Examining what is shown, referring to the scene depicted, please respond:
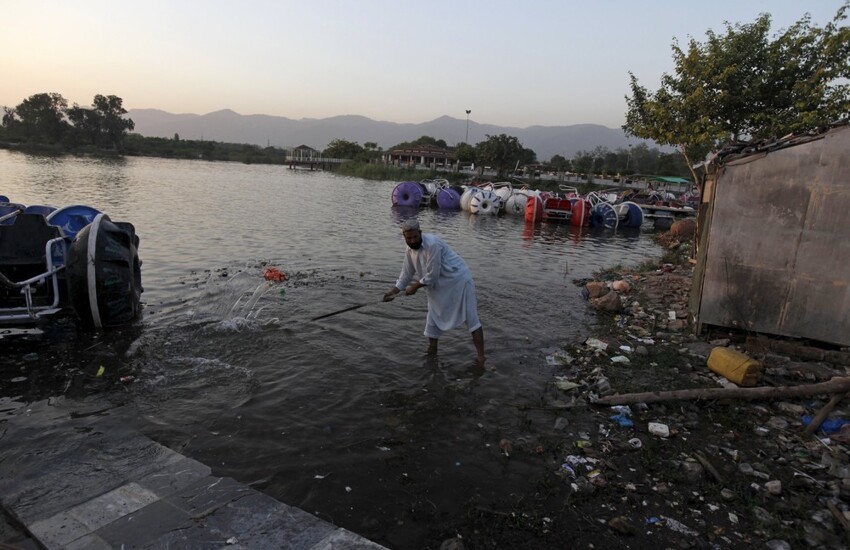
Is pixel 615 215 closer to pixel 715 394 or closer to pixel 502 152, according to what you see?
pixel 715 394

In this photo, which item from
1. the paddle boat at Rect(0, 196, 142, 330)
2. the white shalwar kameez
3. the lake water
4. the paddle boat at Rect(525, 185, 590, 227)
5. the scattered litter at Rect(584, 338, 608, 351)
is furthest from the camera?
the paddle boat at Rect(525, 185, 590, 227)

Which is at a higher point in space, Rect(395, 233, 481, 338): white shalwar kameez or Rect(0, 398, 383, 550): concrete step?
Rect(395, 233, 481, 338): white shalwar kameez

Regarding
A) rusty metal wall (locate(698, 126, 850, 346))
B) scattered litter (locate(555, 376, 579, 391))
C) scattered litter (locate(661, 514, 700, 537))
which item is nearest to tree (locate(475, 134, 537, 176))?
rusty metal wall (locate(698, 126, 850, 346))

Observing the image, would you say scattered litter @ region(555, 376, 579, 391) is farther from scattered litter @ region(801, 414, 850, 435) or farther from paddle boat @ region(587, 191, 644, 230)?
paddle boat @ region(587, 191, 644, 230)

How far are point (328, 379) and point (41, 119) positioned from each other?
352ft

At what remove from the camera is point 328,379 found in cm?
570

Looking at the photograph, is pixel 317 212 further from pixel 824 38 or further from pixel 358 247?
pixel 824 38

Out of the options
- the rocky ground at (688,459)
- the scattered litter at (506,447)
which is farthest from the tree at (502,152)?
the scattered litter at (506,447)

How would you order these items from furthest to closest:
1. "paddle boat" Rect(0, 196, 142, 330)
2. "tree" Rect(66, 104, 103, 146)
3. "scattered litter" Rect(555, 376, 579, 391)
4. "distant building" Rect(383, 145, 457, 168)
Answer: "tree" Rect(66, 104, 103, 146) → "distant building" Rect(383, 145, 457, 168) → "paddle boat" Rect(0, 196, 142, 330) → "scattered litter" Rect(555, 376, 579, 391)

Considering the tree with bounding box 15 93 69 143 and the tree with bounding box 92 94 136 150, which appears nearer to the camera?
the tree with bounding box 15 93 69 143

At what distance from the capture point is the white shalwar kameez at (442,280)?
18.6ft

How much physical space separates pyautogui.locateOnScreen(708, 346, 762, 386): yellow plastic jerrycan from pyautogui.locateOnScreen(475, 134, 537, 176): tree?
54.1 meters

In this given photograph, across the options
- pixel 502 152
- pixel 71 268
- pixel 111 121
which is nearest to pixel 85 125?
pixel 111 121

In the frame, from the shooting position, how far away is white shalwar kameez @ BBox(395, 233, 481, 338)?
224 inches
